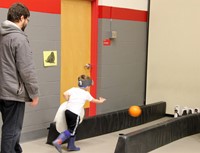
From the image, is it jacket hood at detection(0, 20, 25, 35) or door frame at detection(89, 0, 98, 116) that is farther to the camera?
door frame at detection(89, 0, 98, 116)

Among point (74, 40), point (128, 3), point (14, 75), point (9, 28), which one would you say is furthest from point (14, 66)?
point (128, 3)

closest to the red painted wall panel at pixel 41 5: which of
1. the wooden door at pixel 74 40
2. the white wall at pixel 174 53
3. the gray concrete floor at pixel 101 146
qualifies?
the wooden door at pixel 74 40

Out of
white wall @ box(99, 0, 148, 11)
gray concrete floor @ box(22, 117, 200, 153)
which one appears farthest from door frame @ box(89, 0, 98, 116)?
gray concrete floor @ box(22, 117, 200, 153)

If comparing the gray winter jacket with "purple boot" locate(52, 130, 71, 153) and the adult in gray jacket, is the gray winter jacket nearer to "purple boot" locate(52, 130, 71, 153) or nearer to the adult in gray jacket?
the adult in gray jacket

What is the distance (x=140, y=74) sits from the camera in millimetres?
7125

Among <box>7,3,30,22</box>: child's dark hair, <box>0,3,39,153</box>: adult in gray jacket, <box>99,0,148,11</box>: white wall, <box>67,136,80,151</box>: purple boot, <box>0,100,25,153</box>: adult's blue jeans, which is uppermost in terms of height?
<box>99,0,148,11</box>: white wall

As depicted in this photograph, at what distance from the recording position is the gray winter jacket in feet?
10.4

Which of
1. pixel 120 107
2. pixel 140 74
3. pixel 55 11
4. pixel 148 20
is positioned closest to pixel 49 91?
pixel 55 11

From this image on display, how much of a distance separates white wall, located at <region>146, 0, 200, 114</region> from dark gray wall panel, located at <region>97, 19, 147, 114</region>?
24 centimetres

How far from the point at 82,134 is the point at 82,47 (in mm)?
1527

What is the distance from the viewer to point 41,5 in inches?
195

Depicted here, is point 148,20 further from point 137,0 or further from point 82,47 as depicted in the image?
point 82,47

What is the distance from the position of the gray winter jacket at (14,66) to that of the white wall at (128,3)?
3.09m

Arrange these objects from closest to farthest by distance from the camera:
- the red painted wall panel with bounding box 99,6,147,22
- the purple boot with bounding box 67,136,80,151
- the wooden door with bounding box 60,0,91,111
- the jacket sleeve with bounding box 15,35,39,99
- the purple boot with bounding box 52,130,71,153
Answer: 1. the jacket sleeve with bounding box 15,35,39,99
2. the purple boot with bounding box 52,130,71,153
3. the purple boot with bounding box 67,136,80,151
4. the wooden door with bounding box 60,0,91,111
5. the red painted wall panel with bounding box 99,6,147,22
